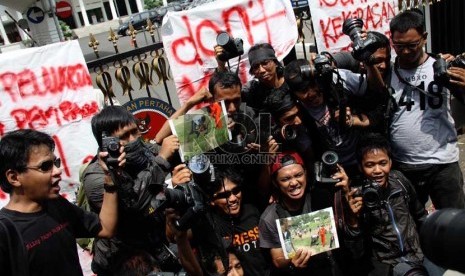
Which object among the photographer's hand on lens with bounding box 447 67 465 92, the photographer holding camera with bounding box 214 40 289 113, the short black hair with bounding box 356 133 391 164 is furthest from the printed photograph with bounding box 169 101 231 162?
the photographer's hand on lens with bounding box 447 67 465 92

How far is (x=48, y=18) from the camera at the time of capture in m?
15.9

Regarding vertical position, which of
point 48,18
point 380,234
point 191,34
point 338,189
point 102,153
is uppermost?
point 48,18

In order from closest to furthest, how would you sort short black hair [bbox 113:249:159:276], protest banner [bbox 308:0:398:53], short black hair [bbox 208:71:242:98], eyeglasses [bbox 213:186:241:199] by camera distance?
Result: short black hair [bbox 113:249:159:276] < eyeglasses [bbox 213:186:241:199] < short black hair [bbox 208:71:242:98] < protest banner [bbox 308:0:398:53]

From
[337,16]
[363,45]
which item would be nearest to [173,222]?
[363,45]

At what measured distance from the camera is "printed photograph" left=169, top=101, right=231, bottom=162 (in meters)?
2.42

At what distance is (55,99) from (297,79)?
1.67 metres

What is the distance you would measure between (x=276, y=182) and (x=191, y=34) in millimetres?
1367

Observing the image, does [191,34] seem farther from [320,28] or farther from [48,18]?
[48,18]

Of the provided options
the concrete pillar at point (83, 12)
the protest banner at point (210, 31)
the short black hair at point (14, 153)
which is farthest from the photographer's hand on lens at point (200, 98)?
the concrete pillar at point (83, 12)

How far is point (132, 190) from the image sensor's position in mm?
2156

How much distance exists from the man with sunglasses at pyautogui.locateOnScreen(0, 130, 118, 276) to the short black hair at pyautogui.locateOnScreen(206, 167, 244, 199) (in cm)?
69

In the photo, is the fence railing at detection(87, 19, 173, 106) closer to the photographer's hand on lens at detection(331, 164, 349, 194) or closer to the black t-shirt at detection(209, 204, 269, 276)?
the black t-shirt at detection(209, 204, 269, 276)

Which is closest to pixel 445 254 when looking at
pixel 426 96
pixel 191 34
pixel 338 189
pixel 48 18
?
pixel 338 189

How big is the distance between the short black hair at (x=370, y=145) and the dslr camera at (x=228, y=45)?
103 centimetres
